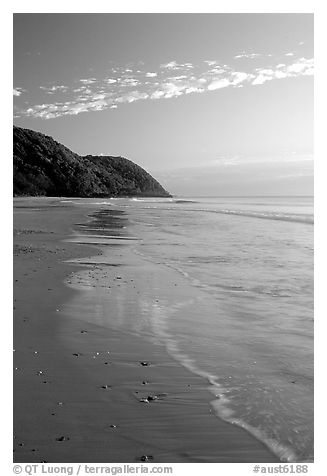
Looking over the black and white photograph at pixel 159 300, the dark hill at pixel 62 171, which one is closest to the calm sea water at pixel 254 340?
the black and white photograph at pixel 159 300

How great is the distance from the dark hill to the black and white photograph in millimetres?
1224

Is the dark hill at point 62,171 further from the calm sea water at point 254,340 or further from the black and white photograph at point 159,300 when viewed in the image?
the calm sea water at point 254,340

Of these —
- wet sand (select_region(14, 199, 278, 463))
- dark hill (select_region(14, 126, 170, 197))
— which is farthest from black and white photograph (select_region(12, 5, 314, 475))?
dark hill (select_region(14, 126, 170, 197))

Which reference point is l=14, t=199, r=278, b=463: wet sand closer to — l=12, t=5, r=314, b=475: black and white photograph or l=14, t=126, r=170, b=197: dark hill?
l=12, t=5, r=314, b=475: black and white photograph

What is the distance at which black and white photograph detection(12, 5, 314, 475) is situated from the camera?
102 inches

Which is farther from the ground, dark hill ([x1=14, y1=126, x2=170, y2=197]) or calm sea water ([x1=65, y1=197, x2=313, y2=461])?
dark hill ([x1=14, y1=126, x2=170, y2=197])

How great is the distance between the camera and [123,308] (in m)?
4.71

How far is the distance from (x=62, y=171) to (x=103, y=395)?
19.8m

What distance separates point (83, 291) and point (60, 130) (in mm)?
2219

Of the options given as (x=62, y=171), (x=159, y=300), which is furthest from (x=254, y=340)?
(x=62, y=171)

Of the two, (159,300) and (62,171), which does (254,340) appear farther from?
(62,171)

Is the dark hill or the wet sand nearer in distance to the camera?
the wet sand
